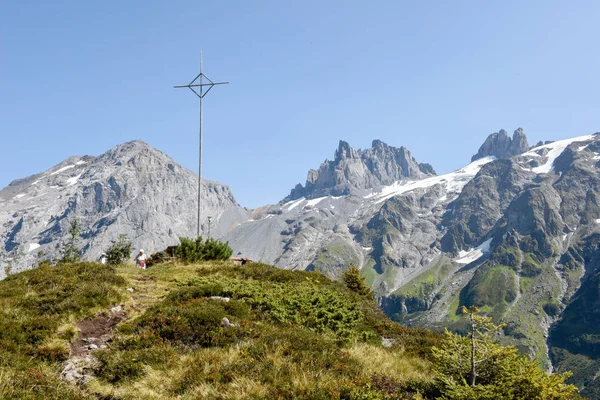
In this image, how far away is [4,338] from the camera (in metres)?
12.3

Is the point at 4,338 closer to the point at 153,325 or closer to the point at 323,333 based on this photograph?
Result: the point at 153,325

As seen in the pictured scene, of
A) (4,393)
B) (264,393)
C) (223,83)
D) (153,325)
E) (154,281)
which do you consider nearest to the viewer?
(4,393)

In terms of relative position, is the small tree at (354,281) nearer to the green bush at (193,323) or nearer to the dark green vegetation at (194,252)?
the dark green vegetation at (194,252)

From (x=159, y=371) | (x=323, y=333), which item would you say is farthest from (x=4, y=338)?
(x=323, y=333)

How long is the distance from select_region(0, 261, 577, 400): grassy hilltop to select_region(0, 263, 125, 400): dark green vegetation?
0.04m

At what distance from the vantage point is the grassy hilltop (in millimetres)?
9477

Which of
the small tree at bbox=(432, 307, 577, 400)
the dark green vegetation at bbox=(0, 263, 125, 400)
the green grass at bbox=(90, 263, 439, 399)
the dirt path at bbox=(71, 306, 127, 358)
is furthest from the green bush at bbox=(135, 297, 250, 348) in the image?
the small tree at bbox=(432, 307, 577, 400)

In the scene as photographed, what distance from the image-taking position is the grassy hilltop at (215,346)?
9.48 m

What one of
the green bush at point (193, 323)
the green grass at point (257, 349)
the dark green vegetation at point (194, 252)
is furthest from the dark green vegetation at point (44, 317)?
the dark green vegetation at point (194, 252)

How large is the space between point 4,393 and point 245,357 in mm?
5632

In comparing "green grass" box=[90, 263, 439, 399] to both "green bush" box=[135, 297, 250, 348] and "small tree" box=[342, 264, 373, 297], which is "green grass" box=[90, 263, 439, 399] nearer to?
"green bush" box=[135, 297, 250, 348]

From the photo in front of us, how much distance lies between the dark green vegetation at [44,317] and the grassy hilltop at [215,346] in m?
0.04

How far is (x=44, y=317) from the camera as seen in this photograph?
1416cm

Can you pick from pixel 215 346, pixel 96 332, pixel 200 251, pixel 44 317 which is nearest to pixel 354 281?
pixel 200 251
